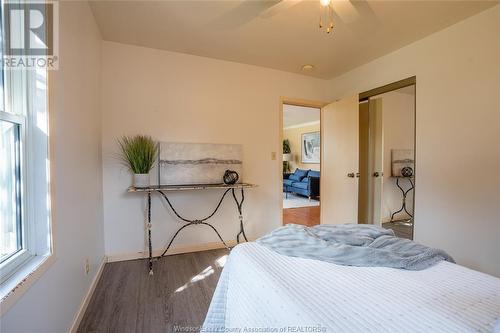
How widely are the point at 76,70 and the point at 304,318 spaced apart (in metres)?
1.98

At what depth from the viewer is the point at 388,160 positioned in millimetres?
3098

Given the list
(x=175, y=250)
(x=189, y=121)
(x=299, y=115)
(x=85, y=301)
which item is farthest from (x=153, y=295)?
(x=299, y=115)

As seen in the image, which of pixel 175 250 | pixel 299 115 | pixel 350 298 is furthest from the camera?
pixel 299 115

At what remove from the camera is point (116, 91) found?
2.51m

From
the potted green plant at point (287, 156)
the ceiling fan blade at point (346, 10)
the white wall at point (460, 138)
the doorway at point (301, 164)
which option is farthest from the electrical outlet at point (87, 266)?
the potted green plant at point (287, 156)

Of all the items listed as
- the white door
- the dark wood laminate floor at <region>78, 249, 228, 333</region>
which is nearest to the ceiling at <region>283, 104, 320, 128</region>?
the white door

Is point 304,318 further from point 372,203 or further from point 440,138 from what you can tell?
point 372,203

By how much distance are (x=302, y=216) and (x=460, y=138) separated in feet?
10.2

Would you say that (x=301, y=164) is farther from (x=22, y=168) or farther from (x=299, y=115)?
(x=22, y=168)

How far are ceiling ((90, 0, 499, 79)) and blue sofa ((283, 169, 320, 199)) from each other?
3889mm

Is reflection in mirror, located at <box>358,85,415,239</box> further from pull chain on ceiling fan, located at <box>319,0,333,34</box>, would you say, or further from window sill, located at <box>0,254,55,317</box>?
window sill, located at <box>0,254,55,317</box>

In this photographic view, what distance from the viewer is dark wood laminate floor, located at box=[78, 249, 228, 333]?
5.20 feet

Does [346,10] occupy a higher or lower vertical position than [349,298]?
higher

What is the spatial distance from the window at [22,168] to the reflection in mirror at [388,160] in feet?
10.3
